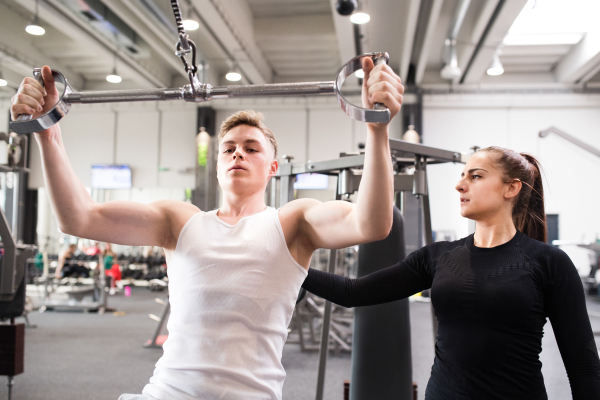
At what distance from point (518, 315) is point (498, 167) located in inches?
18.4

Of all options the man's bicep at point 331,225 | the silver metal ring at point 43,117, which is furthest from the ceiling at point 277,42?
the silver metal ring at point 43,117

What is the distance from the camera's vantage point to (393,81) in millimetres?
854

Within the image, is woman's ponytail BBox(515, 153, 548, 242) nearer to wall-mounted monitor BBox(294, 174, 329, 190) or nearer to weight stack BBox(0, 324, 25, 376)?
weight stack BBox(0, 324, 25, 376)

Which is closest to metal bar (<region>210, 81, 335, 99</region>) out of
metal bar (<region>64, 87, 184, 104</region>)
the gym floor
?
metal bar (<region>64, 87, 184, 104</region>)

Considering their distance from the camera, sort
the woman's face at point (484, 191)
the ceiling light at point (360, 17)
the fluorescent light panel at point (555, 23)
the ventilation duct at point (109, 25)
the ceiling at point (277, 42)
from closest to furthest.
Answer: the woman's face at point (484, 191), the ceiling light at point (360, 17), the ventilation duct at point (109, 25), the ceiling at point (277, 42), the fluorescent light panel at point (555, 23)

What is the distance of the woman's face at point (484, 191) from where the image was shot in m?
1.41

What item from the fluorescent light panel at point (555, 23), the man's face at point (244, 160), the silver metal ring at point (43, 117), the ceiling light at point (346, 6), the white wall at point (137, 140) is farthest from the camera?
the white wall at point (137, 140)

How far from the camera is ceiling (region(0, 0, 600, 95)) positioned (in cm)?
562

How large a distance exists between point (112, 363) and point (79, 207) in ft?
10.3

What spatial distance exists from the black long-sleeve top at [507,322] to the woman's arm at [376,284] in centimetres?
10

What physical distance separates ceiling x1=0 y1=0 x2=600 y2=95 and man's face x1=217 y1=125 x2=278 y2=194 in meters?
4.23

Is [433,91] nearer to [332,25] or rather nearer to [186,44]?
[332,25]

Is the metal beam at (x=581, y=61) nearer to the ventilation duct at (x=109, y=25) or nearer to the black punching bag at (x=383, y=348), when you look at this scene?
the black punching bag at (x=383, y=348)

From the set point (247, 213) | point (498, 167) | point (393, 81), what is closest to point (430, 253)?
point (498, 167)
